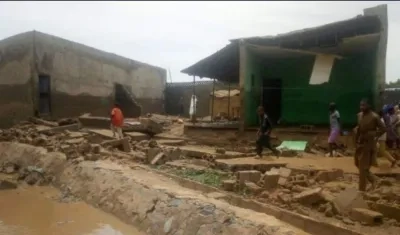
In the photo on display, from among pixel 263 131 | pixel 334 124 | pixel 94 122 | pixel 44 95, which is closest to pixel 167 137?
pixel 94 122

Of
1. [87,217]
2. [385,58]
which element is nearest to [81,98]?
[87,217]

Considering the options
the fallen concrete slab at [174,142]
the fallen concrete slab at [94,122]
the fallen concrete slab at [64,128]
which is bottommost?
the fallen concrete slab at [174,142]

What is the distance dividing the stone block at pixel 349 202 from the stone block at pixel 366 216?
6.8 inches

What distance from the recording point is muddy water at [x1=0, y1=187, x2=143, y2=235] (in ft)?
19.3

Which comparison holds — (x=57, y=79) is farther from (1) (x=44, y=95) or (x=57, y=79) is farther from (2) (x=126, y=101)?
(2) (x=126, y=101)

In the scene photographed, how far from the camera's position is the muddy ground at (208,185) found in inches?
195

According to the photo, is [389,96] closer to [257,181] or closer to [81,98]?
[257,181]

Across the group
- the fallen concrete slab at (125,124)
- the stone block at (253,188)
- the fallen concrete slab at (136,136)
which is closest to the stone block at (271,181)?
the stone block at (253,188)

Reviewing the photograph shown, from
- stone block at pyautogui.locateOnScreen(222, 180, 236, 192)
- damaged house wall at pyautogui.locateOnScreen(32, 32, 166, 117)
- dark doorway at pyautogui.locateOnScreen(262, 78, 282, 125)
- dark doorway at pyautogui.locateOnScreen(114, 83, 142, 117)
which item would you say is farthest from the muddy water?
dark doorway at pyautogui.locateOnScreen(114, 83, 142, 117)

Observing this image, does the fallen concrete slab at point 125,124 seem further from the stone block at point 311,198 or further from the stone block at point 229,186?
the stone block at point 311,198

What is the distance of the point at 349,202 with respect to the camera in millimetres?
5324

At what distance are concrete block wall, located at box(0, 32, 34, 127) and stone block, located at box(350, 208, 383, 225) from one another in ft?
44.5

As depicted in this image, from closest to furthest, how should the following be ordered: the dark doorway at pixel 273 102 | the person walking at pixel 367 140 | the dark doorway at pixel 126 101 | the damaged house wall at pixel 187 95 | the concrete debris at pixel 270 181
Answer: the person walking at pixel 367 140
the concrete debris at pixel 270 181
the dark doorway at pixel 273 102
the dark doorway at pixel 126 101
the damaged house wall at pixel 187 95

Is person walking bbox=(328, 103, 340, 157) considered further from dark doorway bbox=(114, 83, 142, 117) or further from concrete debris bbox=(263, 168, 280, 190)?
dark doorway bbox=(114, 83, 142, 117)
